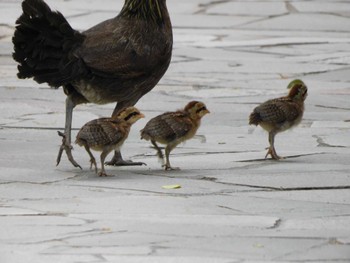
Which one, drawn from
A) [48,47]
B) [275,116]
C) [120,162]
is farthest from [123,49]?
[275,116]

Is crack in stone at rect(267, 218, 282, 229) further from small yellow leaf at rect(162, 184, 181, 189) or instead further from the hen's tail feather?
the hen's tail feather

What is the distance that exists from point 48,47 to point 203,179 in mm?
1816

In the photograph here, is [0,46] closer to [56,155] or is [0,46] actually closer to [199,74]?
[199,74]

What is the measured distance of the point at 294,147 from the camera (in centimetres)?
1159

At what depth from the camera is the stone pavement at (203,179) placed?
7320 mm

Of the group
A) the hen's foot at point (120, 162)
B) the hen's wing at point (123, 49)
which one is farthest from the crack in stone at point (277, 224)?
the hen's wing at point (123, 49)

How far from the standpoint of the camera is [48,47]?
1038 cm

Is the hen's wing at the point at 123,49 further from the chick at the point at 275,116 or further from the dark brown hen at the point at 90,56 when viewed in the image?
the chick at the point at 275,116

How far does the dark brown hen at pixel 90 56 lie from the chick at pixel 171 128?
51 centimetres

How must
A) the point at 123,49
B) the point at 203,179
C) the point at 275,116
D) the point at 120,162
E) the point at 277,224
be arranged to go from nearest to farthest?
1. the point at 277,224
2. the point at 203,179
3. the point at 123,49
4. the point at 120,162
5. the point at 275,116

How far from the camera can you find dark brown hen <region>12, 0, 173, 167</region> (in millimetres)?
10336

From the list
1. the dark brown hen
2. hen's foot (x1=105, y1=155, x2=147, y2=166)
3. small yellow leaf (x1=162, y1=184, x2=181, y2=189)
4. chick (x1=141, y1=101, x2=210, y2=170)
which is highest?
the dark brown hen

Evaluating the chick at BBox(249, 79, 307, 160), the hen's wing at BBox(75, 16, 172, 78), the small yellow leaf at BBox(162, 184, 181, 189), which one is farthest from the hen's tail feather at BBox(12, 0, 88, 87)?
the chick at BBox(249, 79, 307, 160)

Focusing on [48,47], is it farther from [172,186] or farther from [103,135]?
[172,186]
